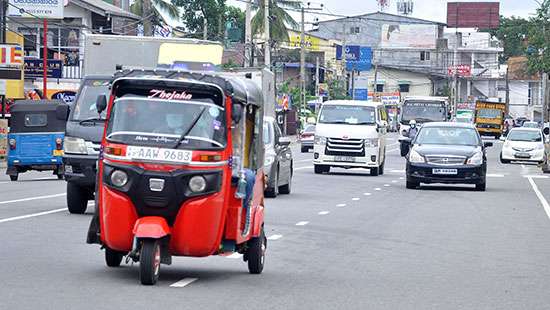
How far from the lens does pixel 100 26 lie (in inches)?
2532

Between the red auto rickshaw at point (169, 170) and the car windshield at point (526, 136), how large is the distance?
4486 cm

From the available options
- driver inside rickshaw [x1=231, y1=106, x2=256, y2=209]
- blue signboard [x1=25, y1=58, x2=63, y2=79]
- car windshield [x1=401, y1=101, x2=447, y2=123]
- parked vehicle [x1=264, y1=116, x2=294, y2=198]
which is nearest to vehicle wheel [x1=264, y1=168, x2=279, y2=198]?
parked vehicle [x1=264, y1=116, x2=294, y2=198]

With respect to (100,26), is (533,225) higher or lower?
lower

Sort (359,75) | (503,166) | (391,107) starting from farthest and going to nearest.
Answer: (359,75)
(391,107)
(503,166)

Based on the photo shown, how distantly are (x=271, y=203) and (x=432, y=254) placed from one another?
9.71 meters

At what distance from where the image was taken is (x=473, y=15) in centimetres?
13675

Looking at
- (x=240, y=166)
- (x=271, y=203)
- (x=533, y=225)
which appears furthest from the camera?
(x=271, y=203)

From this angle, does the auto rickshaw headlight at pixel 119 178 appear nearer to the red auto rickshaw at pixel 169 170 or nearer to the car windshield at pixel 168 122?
the red auto rickshaw at pixel 169 170

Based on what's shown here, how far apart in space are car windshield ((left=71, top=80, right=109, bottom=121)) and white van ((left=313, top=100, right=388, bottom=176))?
17.5 meters

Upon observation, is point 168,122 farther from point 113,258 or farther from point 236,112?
point 113,258

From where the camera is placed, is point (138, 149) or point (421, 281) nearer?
point (138, 149)

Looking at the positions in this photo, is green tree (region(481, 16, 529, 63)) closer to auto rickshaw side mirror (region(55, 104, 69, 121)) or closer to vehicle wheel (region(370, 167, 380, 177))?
vehicle wheel (region(370, 167, 380, 177))

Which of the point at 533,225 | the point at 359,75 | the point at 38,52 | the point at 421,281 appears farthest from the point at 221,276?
the point at 359,75

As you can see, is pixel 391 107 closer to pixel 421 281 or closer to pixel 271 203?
pixel 271 203
